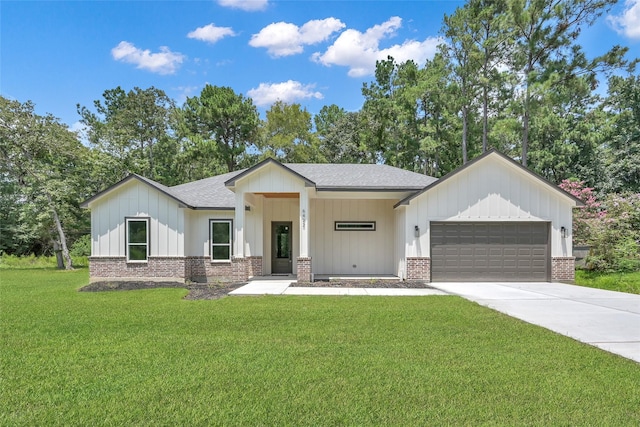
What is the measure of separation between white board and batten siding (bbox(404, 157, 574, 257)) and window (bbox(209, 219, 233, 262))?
6780 millimetres

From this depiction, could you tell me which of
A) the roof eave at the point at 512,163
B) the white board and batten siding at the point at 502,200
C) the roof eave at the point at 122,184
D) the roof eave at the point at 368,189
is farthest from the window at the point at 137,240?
the white board and batten siding at the point at 502,200

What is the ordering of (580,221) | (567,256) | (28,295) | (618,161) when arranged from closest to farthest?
(28,295) → (567,256) → (580,221) → (618,161)

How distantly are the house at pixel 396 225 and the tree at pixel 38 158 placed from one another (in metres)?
8.24

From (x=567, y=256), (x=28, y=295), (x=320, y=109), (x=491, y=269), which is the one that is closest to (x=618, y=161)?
(x=567, y=256)

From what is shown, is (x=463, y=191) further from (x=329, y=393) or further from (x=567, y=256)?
(x=329, y=393)

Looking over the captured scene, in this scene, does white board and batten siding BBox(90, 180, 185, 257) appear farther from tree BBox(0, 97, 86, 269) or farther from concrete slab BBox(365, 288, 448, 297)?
tree BBox(0, 97, 86, 269)

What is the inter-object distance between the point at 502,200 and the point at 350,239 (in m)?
5.72

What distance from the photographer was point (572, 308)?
7.81m

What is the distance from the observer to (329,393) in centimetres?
357

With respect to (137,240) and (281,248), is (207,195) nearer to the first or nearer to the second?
(137,240)

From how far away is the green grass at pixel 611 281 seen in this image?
1082 centimetres

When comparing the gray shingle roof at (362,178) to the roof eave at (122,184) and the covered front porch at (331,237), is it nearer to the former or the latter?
the covered front porch at (331,237)

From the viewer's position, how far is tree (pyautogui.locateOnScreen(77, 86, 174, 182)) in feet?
88.5

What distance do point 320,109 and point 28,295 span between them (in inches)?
1041
